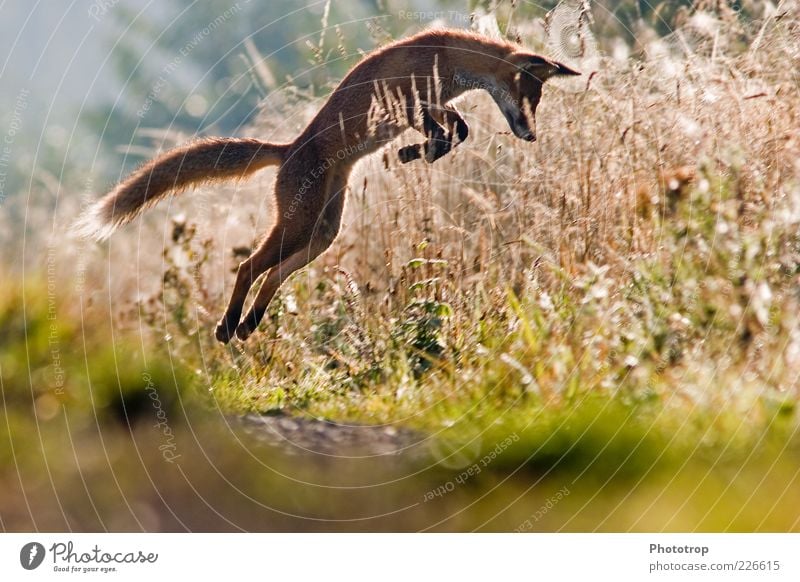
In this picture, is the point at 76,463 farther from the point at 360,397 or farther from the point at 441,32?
the point at 441,32

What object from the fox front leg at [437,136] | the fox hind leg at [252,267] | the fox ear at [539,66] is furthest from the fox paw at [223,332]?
the fox ear at [539,66]

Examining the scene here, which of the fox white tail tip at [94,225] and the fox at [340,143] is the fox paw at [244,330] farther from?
the fox white tail tip at [94,225]

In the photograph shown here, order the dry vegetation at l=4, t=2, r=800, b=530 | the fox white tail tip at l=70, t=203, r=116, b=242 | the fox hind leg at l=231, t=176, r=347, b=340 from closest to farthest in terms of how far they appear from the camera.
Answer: the dry vegetation at l=4, t=2, r=800, b=530 < the fox white tail tip at l=70, t=203, r=116, b=242 < the fox hind leg at l=231, t=176, r=347, b=340

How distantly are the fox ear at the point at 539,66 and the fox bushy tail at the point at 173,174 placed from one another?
5.22 feet

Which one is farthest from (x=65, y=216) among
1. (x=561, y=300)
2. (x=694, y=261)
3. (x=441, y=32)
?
(x=694, y=261)

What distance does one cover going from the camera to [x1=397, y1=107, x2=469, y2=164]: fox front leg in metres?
5.96

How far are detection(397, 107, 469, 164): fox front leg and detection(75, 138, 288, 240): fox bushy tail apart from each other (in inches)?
33.3

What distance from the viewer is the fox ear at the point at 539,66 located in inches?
233

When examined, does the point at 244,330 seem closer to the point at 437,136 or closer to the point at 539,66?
the point at 437,136

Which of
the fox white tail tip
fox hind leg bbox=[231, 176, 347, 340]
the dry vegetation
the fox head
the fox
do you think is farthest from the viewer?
the fox head

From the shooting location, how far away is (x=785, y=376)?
4.34 m

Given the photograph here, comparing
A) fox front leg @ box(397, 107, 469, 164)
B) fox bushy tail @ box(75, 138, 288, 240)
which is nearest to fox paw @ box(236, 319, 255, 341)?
fox bushy tail @ box(75, 138, 288, 240)

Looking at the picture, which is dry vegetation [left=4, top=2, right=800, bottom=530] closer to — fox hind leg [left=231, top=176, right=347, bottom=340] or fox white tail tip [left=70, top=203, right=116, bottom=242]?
A: fox hind leg [left=231, top=176, right=347, bottom=340]

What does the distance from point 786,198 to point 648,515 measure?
2.13 metres
